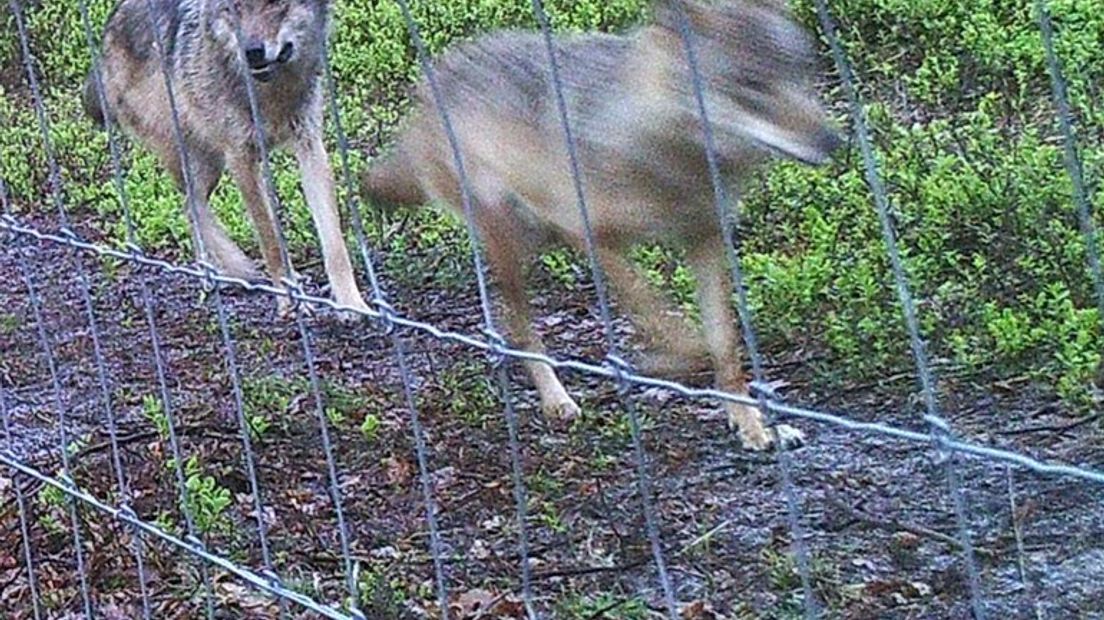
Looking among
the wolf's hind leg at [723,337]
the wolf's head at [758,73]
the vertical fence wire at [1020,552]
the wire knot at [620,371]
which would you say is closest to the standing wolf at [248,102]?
the wolf's hind leg at [723,337]

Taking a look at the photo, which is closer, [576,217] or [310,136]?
[576,217]

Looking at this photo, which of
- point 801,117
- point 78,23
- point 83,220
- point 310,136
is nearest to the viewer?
point 801,117

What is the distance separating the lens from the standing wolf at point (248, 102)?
643cm

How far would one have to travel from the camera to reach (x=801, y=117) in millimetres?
3693

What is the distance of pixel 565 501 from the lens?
410cm

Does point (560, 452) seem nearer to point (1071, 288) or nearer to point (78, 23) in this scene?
point (1071, 288)

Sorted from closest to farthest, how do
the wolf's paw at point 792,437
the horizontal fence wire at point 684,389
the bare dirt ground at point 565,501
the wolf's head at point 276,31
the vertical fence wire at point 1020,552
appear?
1. the horizontal fence wire at point 684,389
2. the vertical fence wire at point 1020,552
3. the bare dirt ground at point 565,501
4. the wolf's paw at point 792,437
5. the wolf's head at point 276,31

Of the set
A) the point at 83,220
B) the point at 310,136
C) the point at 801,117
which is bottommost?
the point at 83,220

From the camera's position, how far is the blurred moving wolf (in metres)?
3.68

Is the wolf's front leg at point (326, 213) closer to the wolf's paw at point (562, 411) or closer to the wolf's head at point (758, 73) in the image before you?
the wolf's paw at point (562, 411)

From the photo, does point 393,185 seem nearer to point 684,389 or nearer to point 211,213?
point 211,213

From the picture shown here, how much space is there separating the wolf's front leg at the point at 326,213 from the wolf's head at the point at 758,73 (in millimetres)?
2783

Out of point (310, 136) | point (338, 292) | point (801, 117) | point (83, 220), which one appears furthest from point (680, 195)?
point (83, 220)

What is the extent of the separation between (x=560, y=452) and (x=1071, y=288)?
4.20ft
